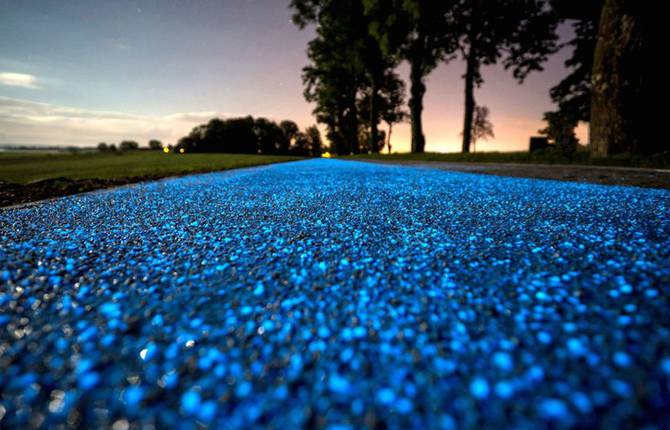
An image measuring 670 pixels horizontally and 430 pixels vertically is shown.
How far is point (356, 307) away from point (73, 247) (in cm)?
211

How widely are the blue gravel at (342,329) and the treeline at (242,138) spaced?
66.9m

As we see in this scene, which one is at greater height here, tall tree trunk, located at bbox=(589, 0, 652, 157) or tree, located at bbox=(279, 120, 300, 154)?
tree, located at bbox=(279, 120, 300, 154)

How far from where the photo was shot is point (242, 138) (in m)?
72.4

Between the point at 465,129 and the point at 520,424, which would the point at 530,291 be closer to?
the point at 520,424

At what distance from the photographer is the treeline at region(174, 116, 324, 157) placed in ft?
226

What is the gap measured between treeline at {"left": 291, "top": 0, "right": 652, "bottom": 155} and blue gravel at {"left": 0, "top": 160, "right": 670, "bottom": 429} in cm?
854

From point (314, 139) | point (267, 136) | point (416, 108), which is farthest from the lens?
point (314, 139)

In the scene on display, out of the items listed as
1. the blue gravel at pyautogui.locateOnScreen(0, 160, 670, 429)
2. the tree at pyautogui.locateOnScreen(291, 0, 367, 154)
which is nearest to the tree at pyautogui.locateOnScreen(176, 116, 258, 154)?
the tree at pyautogui.locateOnScreen(291, 0, 367, 154)

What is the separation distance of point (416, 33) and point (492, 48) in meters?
5.21

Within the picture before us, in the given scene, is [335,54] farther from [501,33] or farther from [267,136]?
[267,136]

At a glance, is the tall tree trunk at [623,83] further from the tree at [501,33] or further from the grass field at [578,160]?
the tree at [501,33]

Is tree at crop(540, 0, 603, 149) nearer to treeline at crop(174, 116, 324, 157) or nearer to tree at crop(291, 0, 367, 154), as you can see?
tree at crop(291, 0, 367, 154)

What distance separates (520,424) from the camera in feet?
2.33

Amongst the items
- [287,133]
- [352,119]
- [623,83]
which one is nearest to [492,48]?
[623,83]
